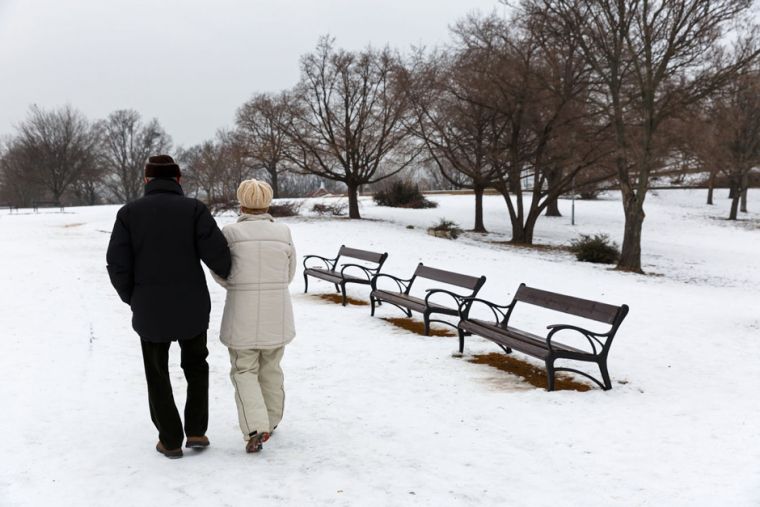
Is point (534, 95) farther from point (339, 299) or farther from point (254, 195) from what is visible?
point (254, 195)

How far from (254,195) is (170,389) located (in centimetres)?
135

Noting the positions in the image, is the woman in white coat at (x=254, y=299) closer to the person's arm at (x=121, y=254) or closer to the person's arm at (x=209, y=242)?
the person's arm at (x=209, y=242)

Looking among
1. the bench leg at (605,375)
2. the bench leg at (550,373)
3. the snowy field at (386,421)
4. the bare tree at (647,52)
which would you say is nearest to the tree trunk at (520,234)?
the bare tree at (647,52)

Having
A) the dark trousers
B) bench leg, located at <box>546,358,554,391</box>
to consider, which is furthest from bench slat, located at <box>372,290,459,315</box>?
the dark trousers

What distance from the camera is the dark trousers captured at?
11.5ft

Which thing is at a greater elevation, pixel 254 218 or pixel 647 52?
pixel 647 52

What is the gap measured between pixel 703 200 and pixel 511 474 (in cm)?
4755

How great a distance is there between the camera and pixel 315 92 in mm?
24188

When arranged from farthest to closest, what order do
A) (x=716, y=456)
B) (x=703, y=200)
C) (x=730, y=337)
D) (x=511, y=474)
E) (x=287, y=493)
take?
(x=703, y=200)
(x=730, y=337)
(x=716, y=456)
(x=511, y=474)
(x=287, y=493)

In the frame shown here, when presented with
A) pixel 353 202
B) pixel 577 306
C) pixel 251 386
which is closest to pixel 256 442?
pixel 251 386

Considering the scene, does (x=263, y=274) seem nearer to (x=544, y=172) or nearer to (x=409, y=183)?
(x=544, y=172)

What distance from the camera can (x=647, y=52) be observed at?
14.8 m

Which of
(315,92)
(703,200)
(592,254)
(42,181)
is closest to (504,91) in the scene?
(592,254)

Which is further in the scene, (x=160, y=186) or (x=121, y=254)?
(x=160, y=186)
